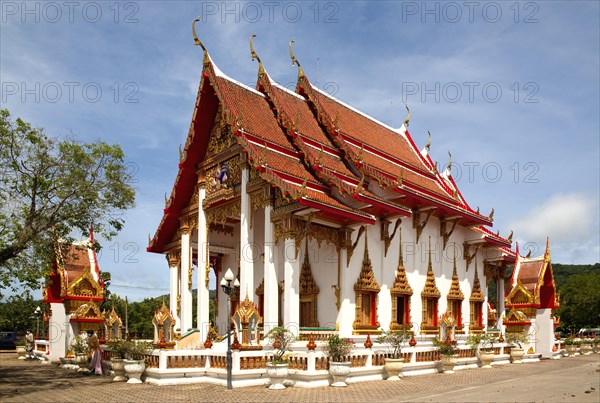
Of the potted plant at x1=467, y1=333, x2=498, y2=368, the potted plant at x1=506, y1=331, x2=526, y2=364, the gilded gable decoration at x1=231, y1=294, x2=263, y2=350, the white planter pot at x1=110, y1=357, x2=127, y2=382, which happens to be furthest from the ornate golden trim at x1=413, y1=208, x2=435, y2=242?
the white planter pot at x1=110, y1=357, x2=127, y2=382

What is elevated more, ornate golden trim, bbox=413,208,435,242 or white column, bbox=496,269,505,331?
ornate golden trim, bbox=413,208,435,242

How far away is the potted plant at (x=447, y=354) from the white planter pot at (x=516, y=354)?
16.9 ft

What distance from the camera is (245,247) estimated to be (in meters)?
17.4

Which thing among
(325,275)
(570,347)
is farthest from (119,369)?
(570,347)

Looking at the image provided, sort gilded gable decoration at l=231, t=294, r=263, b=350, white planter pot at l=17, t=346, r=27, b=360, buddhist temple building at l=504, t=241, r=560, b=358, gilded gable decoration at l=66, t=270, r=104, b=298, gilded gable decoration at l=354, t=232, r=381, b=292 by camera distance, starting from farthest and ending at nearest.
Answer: white planter pot at l=17, t=346, r=27, b=360, buddhist temple building at l=504, t=241, r=560, b=358, gilded gable decoration at l=66, t=270, r=104, b=298, gilded gable decoration at l=354, t=232, r=381, b=292, gilded gable decoration at l=231, t=294, r=263, b=350

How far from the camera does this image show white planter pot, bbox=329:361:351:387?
1352cm

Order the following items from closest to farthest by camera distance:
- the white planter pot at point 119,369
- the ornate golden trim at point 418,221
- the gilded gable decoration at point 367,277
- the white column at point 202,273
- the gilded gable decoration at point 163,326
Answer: the white planter pot at point 119,369, the gilded gable decoration at point 163,326, the gilded gable decoration at point 367,277, the white column at point 202,273, the ornate golden trim at point 418,221

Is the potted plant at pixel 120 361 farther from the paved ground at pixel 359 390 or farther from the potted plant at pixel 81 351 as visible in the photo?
the potted plant at pixel 81 351

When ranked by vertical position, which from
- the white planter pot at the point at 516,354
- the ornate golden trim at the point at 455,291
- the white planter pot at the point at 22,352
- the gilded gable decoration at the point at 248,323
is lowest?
the white planter pot at the point at 22,352

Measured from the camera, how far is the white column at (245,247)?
56.4 ft

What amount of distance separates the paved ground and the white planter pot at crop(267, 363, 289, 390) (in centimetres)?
29

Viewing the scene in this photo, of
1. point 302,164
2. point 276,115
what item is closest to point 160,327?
point 302,164

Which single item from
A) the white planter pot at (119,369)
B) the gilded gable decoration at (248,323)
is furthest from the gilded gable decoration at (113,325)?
the gilded gable decoration at (248,323)

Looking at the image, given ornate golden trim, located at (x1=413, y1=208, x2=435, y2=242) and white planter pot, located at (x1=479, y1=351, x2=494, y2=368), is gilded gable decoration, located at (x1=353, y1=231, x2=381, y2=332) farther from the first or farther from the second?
white planter pot, located at (x1=479, y1=351, x2=494, y2=368)
